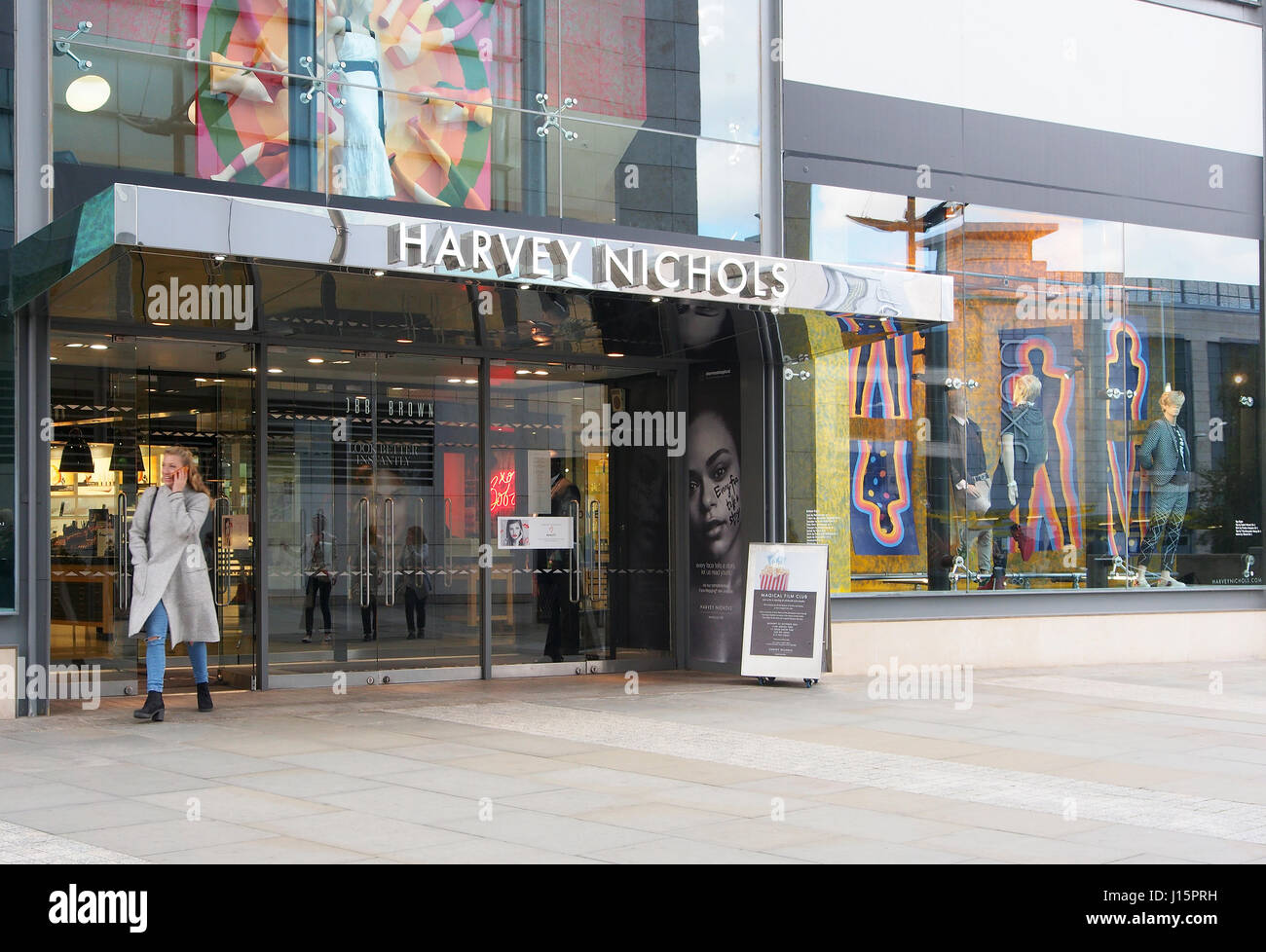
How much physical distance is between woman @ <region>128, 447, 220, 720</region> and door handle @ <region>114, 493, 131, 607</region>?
1.54 metres

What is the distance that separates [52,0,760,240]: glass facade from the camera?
10414 millimetres

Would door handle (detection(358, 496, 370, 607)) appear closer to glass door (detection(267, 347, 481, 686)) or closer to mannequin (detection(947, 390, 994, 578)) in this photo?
glass door (detection(267, 347, 481, 686))

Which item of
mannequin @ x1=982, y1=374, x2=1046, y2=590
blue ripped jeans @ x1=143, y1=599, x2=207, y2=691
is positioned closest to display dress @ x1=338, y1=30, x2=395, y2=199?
blue ripped jeans @ x1=143, y1=599, x2=207, y2=691

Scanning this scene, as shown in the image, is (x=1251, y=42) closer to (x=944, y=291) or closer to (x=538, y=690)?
(x=944, y=291)

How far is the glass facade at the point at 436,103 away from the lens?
10414 millimetres

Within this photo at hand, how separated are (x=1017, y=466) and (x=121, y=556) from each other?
9.08 m

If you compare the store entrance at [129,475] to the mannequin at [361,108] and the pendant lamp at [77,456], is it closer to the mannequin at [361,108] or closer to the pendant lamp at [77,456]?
the pendant lamp at [77,456]

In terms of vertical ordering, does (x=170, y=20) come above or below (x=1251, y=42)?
below

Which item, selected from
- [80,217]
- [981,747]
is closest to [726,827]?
[981,747]

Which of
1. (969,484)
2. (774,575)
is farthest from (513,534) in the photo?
(969,484)

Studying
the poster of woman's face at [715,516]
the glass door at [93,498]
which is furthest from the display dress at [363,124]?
the poster of woman's face at [715,516]

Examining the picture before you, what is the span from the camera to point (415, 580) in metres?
12.7
